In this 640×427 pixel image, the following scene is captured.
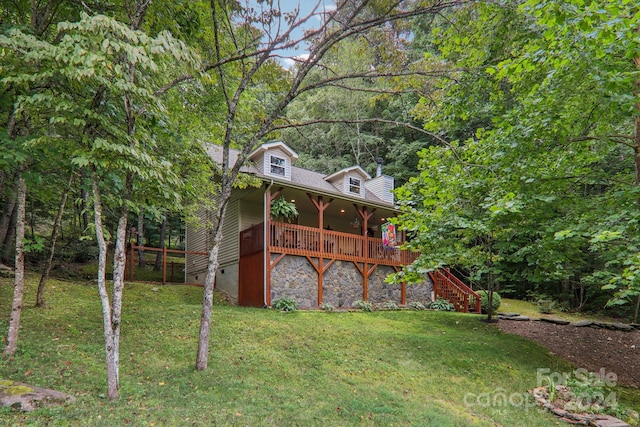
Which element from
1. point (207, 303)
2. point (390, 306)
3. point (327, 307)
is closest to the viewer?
point (207, 303)

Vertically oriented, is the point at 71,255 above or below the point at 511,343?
above

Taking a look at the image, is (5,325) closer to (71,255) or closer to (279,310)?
(279,310)

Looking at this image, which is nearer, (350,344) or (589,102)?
(589,102)

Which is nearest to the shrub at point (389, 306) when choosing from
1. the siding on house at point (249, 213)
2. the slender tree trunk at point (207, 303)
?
the siding on house at point (249, 213)

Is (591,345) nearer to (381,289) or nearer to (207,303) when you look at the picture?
(381,289)

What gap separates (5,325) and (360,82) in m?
22.7

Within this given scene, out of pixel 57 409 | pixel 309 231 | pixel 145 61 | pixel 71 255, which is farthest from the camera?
pixel 71 255

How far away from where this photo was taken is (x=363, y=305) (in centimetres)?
1279

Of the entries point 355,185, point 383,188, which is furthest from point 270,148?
point 383,188

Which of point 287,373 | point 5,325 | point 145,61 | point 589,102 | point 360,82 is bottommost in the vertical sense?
point 287,373

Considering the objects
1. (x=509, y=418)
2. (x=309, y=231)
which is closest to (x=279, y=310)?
(x=309, y=231)

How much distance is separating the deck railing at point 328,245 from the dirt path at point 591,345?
4.59 metres

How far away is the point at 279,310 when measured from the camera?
1096 centimetres

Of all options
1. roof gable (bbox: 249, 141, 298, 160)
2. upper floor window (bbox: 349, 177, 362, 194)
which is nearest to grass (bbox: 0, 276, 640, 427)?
roof gable (bbox: 249, 141, 298, 160)
